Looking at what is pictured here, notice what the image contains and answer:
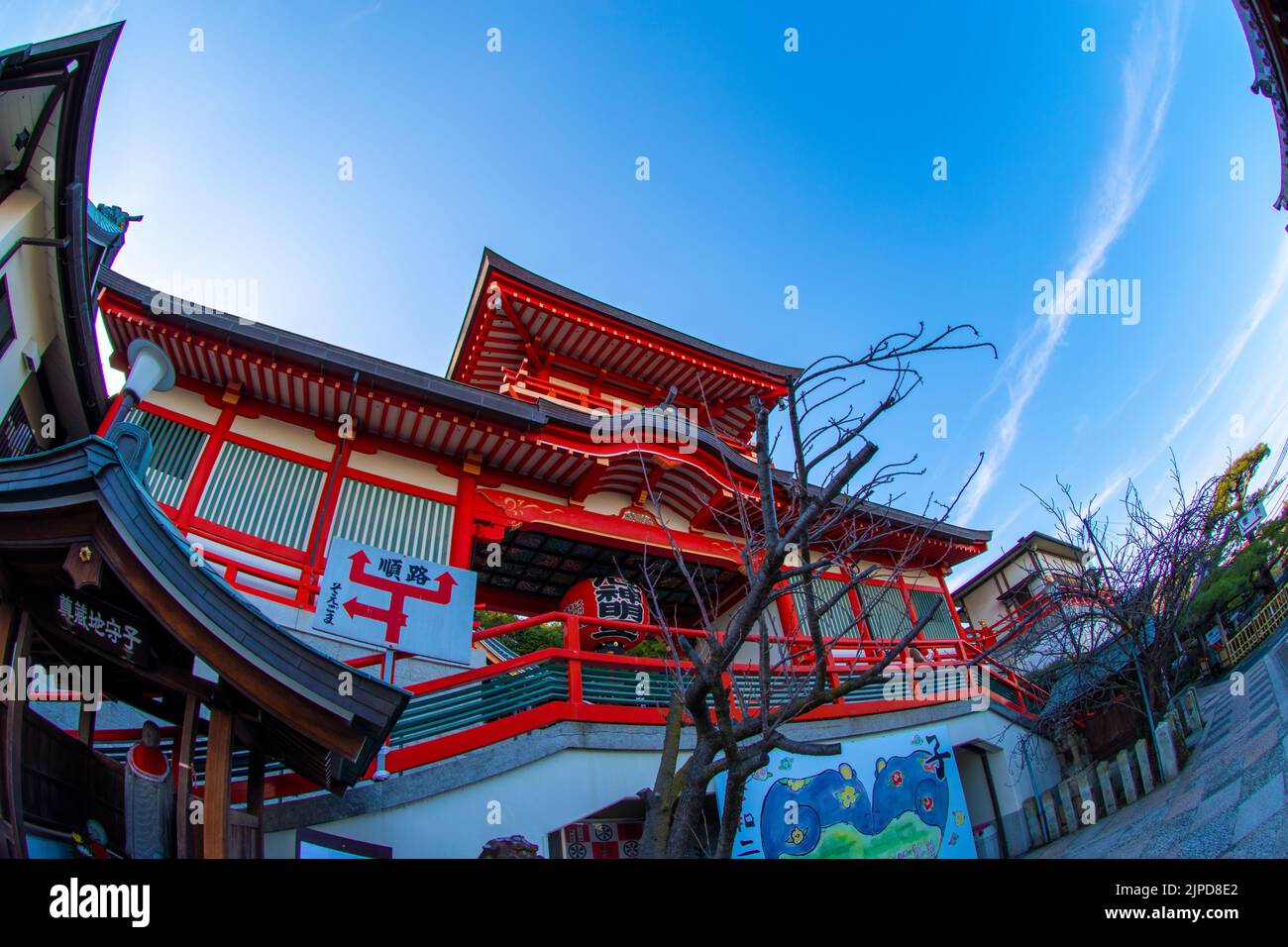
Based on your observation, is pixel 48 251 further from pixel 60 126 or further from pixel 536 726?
pixel 536 726

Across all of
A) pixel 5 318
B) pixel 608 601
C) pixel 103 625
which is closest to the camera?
pixel 103 625

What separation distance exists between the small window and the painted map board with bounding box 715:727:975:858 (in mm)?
9142

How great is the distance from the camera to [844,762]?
917cm

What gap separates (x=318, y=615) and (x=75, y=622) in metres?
3.86

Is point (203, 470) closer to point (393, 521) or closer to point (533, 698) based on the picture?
point (393, 521)

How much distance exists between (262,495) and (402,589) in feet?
9.35

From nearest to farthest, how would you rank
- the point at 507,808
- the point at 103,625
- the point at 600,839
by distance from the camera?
the point at 103,625, the point at 507,808, the point at 600,839

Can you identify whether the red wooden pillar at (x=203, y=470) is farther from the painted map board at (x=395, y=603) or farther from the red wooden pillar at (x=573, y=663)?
the red wooden pillar at (x=573, y=663)

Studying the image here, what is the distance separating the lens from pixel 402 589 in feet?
29.8

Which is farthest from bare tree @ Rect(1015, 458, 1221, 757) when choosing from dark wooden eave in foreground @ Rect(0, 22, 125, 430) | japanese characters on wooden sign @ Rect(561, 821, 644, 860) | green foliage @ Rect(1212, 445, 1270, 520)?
dark wooden eave in foreground @ Rect(0, 22, 125, 430)

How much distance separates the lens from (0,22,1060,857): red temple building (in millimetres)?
4895

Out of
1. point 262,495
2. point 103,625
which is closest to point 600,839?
point 103,625
